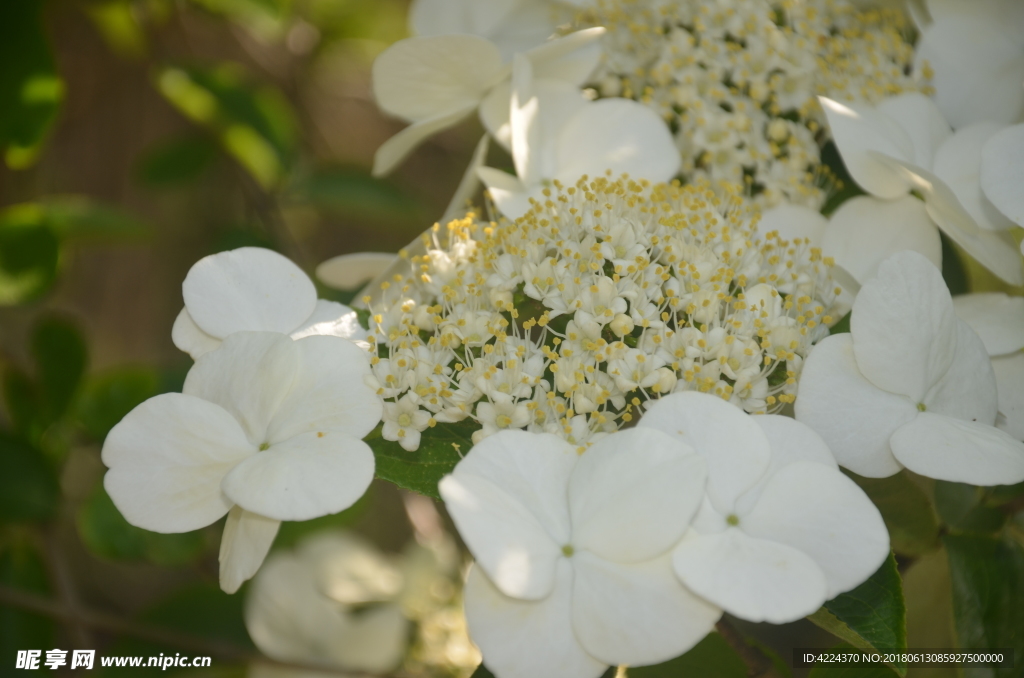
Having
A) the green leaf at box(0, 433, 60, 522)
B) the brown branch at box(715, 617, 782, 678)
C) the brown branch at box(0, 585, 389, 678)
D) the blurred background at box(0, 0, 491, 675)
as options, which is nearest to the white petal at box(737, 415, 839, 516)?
the brown branch at box(715, 617, 782, 678)

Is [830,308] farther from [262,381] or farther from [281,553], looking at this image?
[281,553]

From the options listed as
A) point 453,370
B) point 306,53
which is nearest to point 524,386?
point 453,370

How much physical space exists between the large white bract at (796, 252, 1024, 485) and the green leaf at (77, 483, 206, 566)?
0.92 m

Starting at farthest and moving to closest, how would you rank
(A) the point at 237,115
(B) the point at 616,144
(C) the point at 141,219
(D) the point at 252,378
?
(C) the point at 141,219 → (A) the point at 237,115 → (B) the point at 616,144 → (D) the point at 252,378

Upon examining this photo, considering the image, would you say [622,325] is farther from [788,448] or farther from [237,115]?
[237,115]

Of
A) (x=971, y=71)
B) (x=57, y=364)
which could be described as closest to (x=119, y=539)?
(x=57, y=364)

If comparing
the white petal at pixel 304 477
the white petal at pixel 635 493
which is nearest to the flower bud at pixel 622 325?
the white petal at pixel 635 493

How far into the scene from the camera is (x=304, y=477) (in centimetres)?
52

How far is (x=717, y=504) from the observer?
1.65ft

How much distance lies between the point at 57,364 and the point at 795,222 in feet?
3.37

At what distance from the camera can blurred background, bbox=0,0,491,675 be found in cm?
103

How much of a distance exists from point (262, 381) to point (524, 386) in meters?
0.20

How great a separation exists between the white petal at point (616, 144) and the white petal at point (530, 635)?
45 cm

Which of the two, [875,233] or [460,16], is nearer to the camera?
[875,233]
